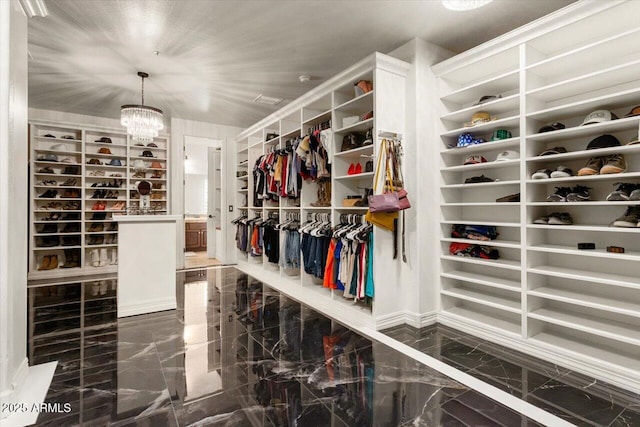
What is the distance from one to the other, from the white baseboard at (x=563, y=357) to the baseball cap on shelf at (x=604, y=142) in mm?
1502

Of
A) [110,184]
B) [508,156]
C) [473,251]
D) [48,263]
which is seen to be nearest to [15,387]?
[473,251]

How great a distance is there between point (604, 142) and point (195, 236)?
850 centimetres

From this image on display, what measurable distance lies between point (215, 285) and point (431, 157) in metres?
3.57

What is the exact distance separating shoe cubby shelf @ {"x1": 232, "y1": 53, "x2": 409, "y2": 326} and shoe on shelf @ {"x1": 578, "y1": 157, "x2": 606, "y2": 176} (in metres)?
1.52

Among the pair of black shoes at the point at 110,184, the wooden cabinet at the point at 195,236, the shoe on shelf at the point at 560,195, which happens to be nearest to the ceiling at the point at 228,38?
the shoe on shelf at the point at 560,195

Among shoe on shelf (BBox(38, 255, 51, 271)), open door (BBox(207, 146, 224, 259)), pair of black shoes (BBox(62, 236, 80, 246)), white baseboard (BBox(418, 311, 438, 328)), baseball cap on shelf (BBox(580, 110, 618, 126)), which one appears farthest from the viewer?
open door (BBox(207, 146, 224, 259))

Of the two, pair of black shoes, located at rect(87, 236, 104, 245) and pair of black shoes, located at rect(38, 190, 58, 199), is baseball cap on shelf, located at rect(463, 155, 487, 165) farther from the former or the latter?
pair of black shoes, located at rect(38, 190, 58, 199)

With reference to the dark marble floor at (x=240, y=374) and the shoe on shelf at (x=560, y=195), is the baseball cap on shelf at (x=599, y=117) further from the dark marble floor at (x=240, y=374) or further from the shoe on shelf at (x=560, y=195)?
the dark marble floor at (x=240, y=374)

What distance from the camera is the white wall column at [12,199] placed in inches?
67.5

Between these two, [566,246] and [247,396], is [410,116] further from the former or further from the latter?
[247,396]

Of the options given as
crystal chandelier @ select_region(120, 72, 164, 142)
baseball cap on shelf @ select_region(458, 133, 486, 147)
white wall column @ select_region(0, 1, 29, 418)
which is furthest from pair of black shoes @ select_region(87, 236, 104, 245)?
baseball cap on shelf @ select_region(458, 133, 486, 147)

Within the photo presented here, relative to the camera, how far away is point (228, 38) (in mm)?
3283

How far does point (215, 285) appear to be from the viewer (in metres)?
4.84

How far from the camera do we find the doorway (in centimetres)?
709
